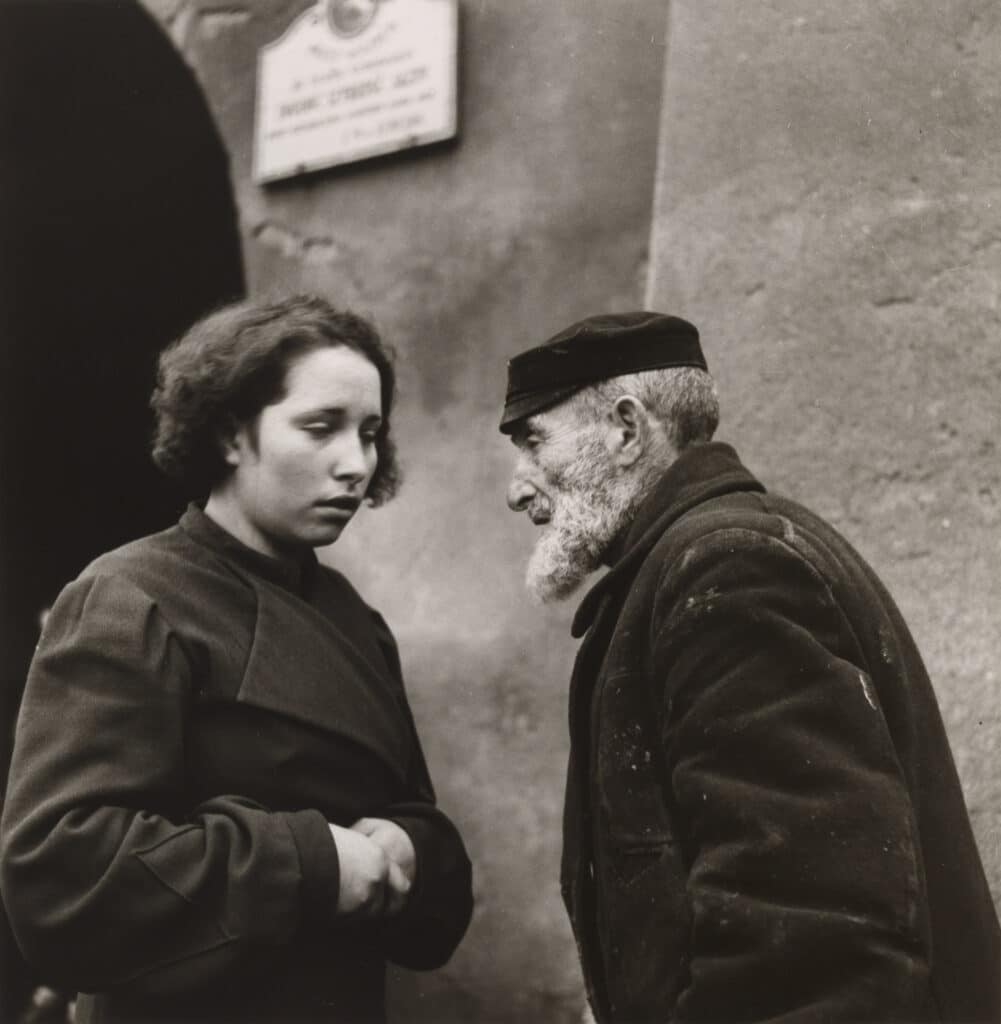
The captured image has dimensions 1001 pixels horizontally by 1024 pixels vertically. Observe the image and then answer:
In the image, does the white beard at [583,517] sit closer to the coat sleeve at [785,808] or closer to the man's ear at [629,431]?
the man's ear at [629,431]

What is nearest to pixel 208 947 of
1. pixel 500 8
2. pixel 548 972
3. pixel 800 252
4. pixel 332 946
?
pixel 332 946

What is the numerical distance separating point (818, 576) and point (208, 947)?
1183 millimetres

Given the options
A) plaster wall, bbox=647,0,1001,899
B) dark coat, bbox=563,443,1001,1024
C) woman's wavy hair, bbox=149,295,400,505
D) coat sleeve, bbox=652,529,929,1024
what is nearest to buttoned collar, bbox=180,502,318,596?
woman's wavy hair, bbox=149,295,400,505

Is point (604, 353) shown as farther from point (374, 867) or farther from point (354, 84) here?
point (354, 84)

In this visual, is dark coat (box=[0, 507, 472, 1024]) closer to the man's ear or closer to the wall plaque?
the man's ear

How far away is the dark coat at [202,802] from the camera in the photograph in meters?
2.14

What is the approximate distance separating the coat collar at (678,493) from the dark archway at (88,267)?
2.38 metres

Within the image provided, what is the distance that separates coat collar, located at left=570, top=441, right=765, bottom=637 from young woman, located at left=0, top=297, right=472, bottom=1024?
0.62 m

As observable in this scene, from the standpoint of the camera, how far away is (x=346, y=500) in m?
2.56

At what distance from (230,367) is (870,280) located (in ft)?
4.89

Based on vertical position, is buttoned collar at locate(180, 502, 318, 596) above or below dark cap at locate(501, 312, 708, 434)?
below

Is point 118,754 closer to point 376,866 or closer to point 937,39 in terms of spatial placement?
point 376,866

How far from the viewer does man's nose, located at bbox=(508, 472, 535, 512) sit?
8.01 feet

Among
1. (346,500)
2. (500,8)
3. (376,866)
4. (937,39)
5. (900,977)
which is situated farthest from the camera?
(500,8)
